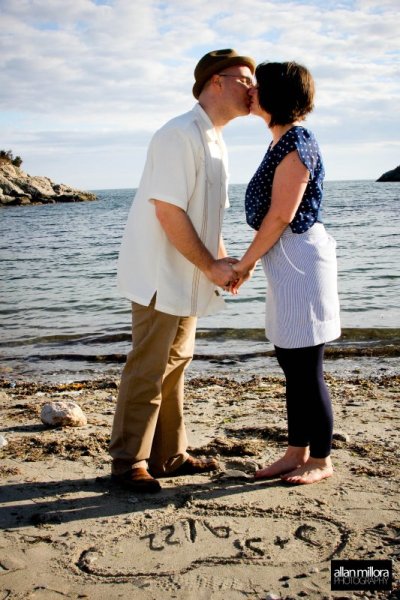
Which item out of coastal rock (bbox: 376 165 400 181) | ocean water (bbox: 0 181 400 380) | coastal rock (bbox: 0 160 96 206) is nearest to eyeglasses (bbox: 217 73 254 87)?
ocean water (bbox: 0 181 400 380)

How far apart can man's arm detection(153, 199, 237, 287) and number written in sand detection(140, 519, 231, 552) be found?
124 centimetres

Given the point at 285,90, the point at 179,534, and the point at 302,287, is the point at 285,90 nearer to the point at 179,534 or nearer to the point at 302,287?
the point at 302,287

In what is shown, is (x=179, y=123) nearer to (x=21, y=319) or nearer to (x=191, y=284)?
(x=191, y=284)

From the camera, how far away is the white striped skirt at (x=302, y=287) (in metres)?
3.62

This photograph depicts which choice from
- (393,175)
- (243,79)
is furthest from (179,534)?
(393,175)

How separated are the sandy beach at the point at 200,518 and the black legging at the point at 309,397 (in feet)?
0.86

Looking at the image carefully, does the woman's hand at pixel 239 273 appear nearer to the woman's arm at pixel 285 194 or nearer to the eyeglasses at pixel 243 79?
the woman's arm at pixel 285 194

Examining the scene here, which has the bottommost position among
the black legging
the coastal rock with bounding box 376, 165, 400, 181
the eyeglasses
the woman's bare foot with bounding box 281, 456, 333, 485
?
the woman's bare foot with bounding box 281, 456, 333, 485

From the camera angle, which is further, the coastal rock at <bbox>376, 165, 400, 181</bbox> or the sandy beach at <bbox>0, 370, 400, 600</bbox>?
the coastal rock at <bbox>376, 165, 400, 181</bbox>

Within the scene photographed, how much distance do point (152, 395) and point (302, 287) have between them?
1.03 metres

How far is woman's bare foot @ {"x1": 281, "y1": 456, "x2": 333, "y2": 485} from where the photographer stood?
384 centimetres

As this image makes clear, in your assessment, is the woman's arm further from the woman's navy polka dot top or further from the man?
the man

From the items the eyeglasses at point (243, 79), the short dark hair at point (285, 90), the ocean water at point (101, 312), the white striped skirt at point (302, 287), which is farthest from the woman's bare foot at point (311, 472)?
the ocean water at point (101, 312)

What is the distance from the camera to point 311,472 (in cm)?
387
